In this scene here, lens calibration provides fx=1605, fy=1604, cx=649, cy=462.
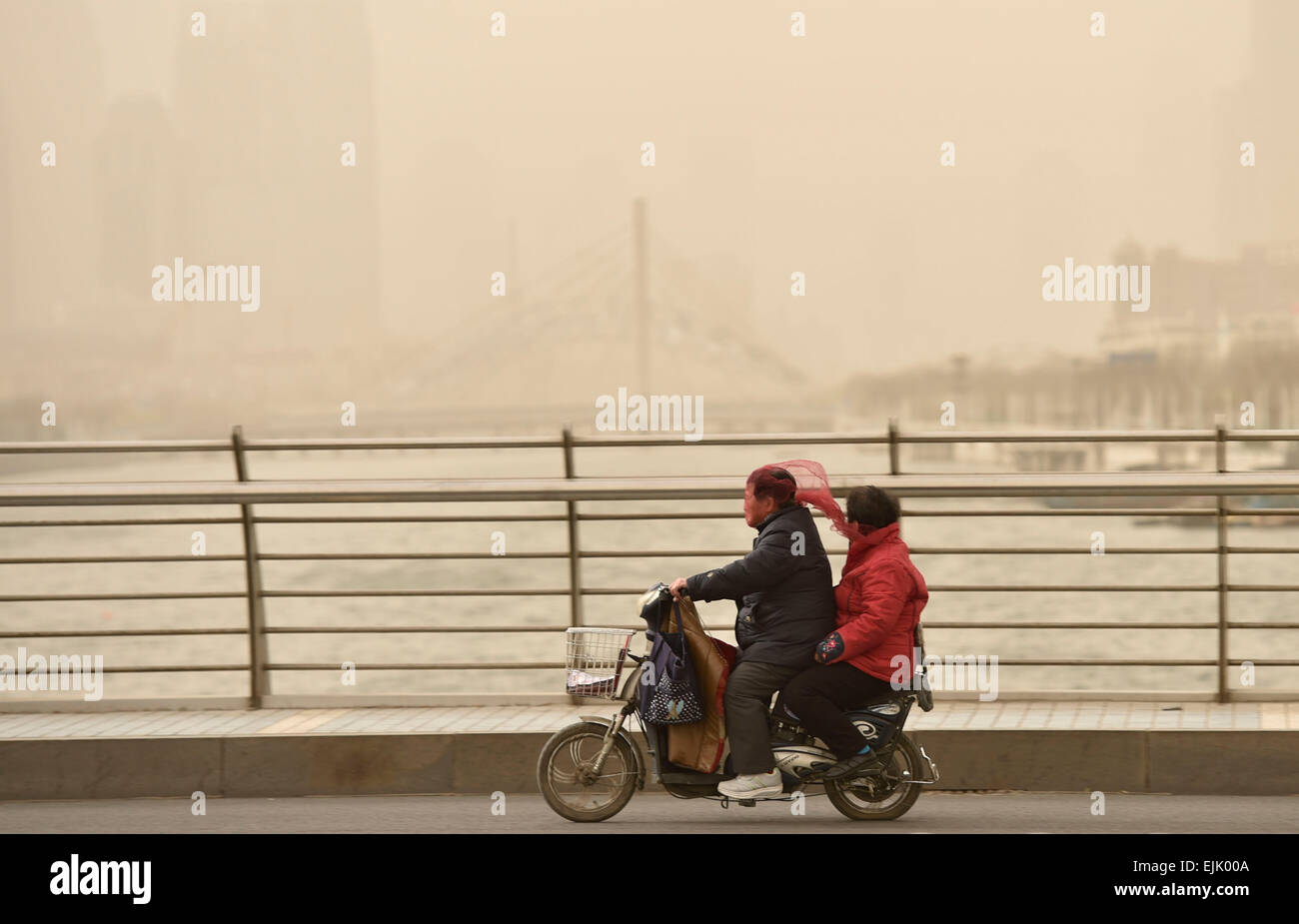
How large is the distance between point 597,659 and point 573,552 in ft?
6.32

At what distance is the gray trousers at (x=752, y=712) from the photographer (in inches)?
258

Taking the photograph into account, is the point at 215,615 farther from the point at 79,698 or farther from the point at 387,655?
the point at 79,698

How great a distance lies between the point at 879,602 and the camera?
648cm

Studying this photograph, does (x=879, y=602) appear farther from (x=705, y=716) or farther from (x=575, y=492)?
Answer: (x=575, y=492)

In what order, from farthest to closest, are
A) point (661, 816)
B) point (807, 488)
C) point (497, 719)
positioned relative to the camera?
point (497, 719) → point (661, 816) → point (807, 488)

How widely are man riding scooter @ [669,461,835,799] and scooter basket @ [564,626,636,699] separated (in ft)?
1.22

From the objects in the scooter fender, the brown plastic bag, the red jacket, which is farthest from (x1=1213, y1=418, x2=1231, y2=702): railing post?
the scooter fender

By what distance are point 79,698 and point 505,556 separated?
2.68m

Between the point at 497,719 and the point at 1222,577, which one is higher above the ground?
the point at 1222,577

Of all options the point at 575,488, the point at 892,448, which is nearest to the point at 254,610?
the point at 575,488

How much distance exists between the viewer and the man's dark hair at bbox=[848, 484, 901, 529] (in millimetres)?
6605

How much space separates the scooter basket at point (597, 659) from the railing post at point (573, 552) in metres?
1.69

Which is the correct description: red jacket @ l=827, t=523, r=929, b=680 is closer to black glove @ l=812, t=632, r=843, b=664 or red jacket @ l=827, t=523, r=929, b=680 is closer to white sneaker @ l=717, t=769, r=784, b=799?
black glove @ l=812, t=632, r=843, b=664

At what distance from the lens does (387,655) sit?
8175 centimetres
